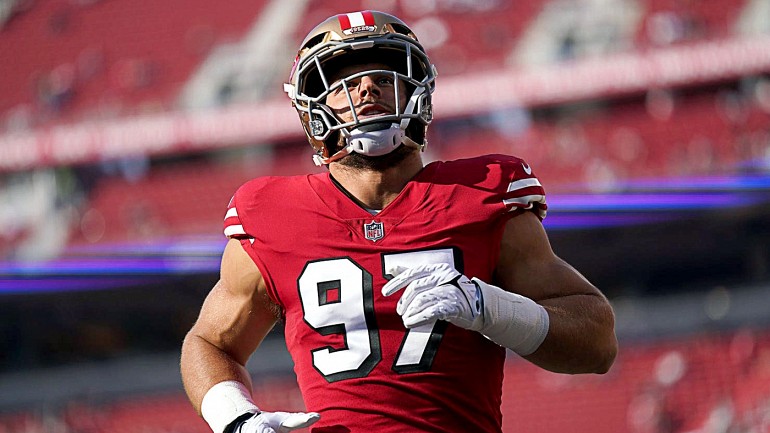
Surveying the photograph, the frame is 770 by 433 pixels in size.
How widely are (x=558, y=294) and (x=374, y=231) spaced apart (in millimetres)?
435

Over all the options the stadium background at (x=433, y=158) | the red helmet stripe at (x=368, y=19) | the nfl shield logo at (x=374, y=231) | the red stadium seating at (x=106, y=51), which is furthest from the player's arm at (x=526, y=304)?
the red stadium seating at (x=106, y=51)

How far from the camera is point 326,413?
2.16m

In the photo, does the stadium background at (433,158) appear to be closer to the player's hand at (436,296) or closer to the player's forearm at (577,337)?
the player's forearm at (577,337)

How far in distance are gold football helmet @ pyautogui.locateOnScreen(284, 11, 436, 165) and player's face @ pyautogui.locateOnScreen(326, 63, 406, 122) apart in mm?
16

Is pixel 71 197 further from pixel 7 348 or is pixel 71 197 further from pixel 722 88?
pixel 722 88

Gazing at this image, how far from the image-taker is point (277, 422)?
80.5 inches

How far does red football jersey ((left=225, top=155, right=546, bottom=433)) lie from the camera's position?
2129mm

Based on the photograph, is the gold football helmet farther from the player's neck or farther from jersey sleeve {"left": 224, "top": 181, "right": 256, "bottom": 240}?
jersey sleeve {"left": 224, "top": 181, "right": 256, "bottom": 240}

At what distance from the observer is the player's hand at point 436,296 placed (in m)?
1.93

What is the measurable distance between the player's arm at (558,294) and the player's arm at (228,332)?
562mm

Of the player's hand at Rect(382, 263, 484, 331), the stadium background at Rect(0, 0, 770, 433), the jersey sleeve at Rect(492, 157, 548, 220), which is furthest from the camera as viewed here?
the stadium background at Rect(0, 0, 770, 433)

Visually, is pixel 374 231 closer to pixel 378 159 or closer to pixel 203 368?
pixel 378 159

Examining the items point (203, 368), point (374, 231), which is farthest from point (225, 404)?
point (374, 231)

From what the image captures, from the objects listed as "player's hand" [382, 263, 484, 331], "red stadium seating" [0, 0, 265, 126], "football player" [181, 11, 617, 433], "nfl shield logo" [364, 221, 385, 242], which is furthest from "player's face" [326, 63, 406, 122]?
"red stadium seating" [0, 0, 265, 126]
